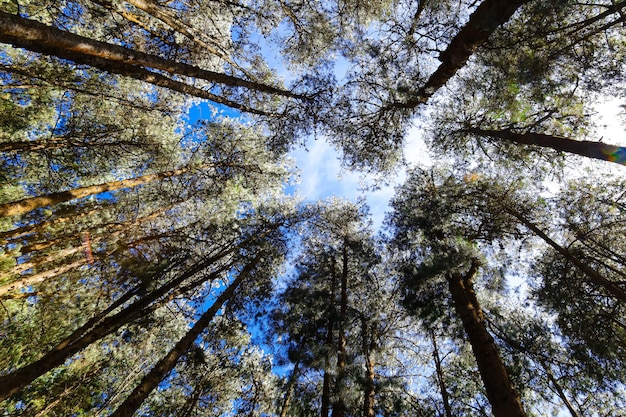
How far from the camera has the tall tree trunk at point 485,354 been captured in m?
6.03

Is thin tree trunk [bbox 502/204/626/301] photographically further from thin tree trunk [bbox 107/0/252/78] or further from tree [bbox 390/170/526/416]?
thin tree trunk [bbox 107/0/252/78]

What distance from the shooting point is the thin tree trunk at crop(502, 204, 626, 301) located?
20.6 ft

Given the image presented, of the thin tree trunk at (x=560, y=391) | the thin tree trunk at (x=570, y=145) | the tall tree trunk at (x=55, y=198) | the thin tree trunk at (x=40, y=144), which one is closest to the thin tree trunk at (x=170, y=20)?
the thin tree trunk at (x=40, y=144)

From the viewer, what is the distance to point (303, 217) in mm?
14445

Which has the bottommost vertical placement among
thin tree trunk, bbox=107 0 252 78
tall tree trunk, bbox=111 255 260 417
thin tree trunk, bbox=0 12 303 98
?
tall tree trunk, bbox=111 255 260 417

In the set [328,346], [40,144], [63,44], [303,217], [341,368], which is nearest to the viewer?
[63,44]

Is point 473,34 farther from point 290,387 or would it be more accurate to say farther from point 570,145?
point 290,387

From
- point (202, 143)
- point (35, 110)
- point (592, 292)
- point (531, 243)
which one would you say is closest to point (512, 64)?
point (531, 243)

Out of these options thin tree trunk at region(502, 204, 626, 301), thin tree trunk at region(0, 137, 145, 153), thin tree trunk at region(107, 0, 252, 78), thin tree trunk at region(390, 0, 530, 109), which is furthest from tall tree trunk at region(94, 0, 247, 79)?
thin tree trunk at region(502, 204, 626, 301)

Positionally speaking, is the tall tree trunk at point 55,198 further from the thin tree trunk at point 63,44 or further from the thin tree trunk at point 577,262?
the thin tree trunk at point 577,262

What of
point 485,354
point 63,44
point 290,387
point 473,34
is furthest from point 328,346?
point 63,44

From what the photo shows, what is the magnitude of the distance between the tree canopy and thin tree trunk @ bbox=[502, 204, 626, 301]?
0.07 meters

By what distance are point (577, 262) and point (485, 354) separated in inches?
125

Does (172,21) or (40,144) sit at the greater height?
(172,21)
